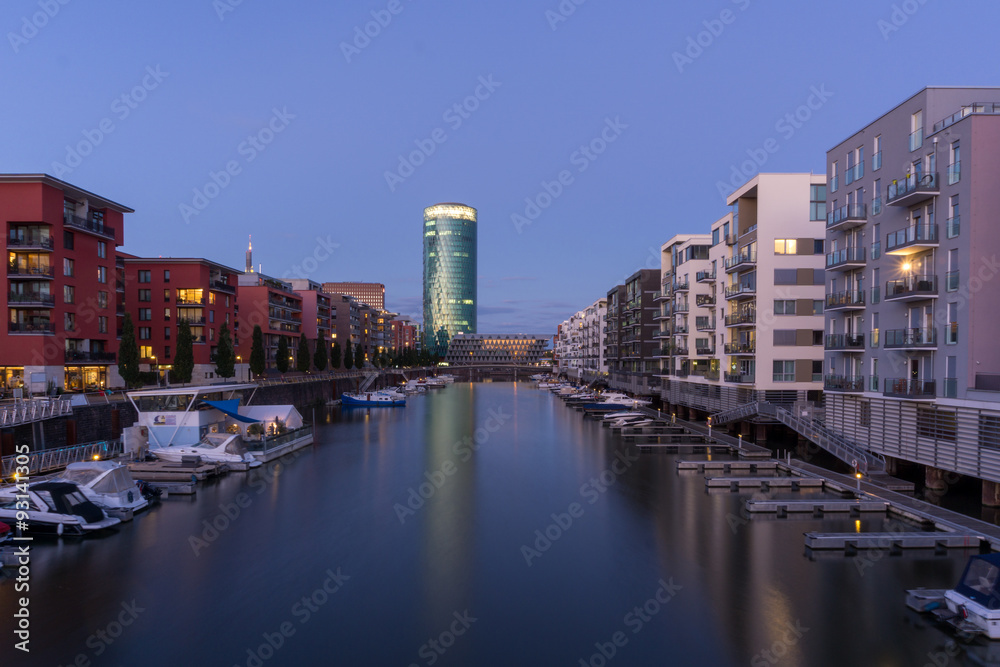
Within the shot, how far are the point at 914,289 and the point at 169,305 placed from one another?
79.2m

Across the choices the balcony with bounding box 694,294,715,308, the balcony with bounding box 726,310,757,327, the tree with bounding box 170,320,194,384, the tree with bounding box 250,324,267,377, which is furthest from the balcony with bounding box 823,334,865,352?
A: the tree with bounding box 250,324,267,377

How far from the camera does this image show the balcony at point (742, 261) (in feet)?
166

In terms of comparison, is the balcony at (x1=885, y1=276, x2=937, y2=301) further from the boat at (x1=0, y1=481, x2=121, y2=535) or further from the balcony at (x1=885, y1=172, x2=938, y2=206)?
the boat at (x1=0, y1=481, x2=121, y2=535)

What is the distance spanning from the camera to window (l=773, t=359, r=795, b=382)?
49.2 meters

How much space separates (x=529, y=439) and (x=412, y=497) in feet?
87.7

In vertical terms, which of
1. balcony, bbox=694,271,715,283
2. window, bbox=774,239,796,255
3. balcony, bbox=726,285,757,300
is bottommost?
balcony, bbox=726,285,757,300

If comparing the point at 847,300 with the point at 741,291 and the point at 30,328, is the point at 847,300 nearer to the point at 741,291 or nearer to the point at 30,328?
the point at 741,291

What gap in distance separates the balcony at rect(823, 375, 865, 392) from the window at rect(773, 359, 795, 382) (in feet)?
31.1

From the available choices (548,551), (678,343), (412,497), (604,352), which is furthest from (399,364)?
(548,551)

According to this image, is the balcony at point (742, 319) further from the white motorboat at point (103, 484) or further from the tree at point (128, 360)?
the tree at point (128, 360)

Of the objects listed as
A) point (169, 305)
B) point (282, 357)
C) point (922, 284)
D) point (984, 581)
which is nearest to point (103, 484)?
point (984, 581)

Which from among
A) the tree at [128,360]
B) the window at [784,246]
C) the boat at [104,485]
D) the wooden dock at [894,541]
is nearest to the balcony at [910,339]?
the wooden dock at [894,541]

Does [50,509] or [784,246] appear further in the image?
[784,246]

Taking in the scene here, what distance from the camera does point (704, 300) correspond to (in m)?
64.4
